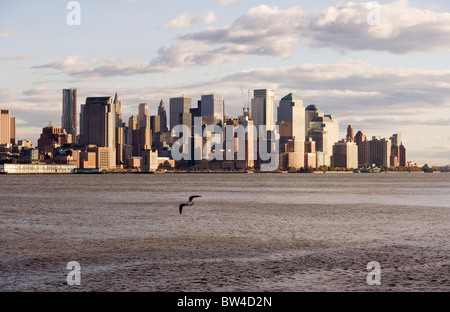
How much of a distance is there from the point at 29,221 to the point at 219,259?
32990mm

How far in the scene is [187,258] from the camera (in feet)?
135
